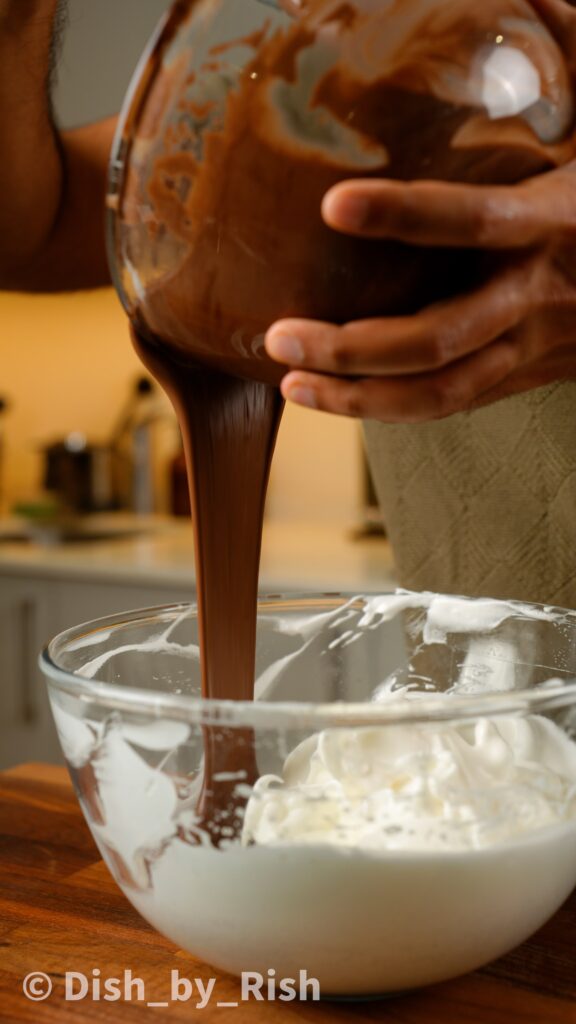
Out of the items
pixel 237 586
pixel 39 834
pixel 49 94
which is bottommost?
pixel 39 834

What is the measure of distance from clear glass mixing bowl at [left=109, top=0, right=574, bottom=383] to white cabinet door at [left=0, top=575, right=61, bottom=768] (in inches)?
75.4

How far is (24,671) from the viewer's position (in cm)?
240

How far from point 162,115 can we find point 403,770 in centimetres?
34

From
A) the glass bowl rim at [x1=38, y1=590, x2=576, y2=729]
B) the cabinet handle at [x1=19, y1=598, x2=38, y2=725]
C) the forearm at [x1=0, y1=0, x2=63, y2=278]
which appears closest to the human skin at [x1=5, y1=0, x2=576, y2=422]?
the glass bowl rim at [x1=38, y1=590, x2=576, y2=729]

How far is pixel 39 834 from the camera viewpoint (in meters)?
0.75

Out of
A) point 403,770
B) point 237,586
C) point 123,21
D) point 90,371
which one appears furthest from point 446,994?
point 90,371

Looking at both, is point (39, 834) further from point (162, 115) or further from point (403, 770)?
point (162, 115)

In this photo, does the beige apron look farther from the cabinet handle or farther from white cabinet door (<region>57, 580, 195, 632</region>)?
the cabinet handle

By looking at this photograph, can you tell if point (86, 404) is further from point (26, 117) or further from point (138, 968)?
point (138, 968)

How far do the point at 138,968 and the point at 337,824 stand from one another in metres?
0.14

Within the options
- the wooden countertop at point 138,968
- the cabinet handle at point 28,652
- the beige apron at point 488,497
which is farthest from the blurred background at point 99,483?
the wooden countertop at point 138,968

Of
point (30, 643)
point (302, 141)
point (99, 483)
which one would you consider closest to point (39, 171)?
point (302, 141)

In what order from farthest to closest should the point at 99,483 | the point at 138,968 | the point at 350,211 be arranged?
1. the point at 99,483
2. the point at 138,968
3. the point at 350,211

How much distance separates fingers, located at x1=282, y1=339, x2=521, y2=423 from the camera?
1.59ft
